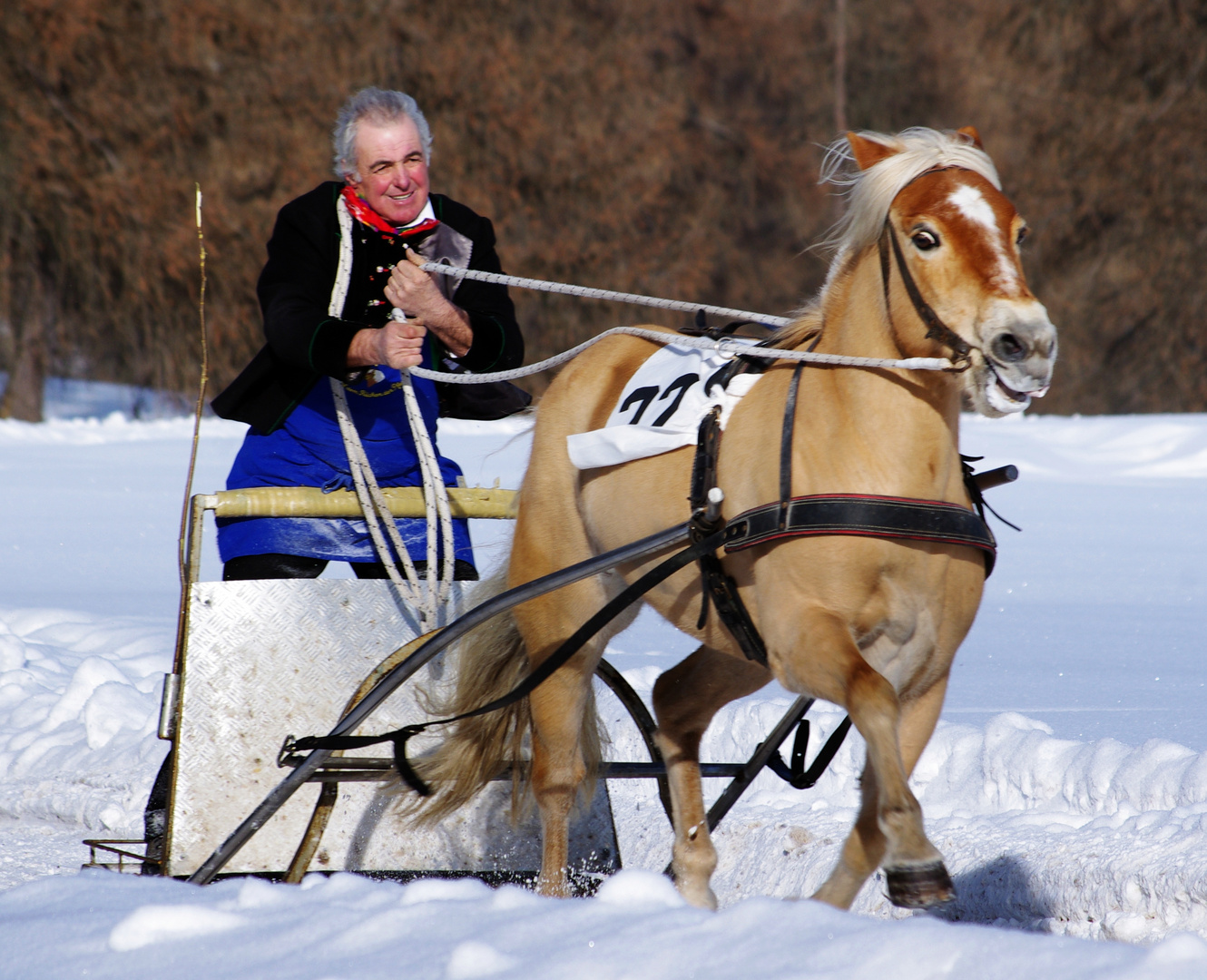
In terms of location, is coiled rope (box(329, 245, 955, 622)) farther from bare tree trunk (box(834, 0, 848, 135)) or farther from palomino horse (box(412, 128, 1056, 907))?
bare tree trunk (box(834, 0, 848, 135))

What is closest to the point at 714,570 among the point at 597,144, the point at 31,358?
the point at 31,358

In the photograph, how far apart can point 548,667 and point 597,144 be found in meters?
14.0

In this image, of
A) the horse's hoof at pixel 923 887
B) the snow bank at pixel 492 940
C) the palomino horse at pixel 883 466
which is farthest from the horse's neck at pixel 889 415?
the snow bank at pixel 492 940

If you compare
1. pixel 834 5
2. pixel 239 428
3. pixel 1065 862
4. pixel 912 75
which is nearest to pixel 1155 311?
pixel 912 75

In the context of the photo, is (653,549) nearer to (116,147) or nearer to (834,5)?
(116,147)

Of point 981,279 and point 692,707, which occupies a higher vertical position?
point 981,279

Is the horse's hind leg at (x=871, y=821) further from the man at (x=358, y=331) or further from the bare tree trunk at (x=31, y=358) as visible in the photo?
the bare tree trunk at (x=31, y=358)

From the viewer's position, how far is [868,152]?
7.81ft

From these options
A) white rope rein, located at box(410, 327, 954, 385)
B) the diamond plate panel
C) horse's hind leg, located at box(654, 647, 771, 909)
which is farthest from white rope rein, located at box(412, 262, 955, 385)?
horse's hind leg, located at box(654, 647, 771, 909)

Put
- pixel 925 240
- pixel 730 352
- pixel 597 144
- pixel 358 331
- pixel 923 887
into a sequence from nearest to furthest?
pixel 923 887
pixel 925 240
pixel 730 352
pixel 358 331
pixel 597 144

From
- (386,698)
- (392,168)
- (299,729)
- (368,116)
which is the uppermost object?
(368,116)

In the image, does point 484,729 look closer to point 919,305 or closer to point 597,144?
point 919,305

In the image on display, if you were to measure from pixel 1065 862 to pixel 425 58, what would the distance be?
45.8ft

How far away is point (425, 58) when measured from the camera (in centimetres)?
1531
